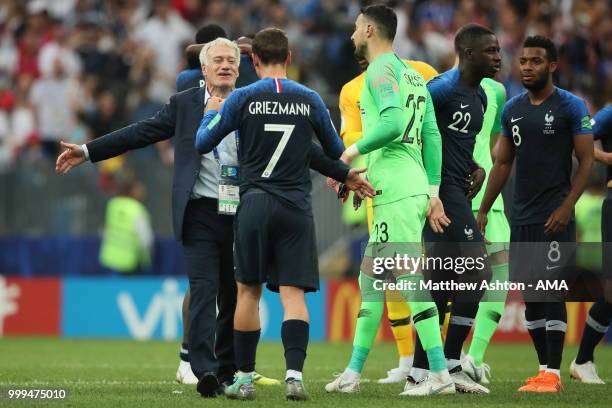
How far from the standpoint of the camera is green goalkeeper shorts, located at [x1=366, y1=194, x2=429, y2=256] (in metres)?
8.70

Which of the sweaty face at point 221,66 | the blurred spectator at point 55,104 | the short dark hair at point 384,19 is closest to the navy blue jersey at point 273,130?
the sweaty face at point 221,66

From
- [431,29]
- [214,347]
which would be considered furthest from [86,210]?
[214,347]

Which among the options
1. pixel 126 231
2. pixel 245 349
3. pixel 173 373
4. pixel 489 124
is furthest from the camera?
pixel 126 231

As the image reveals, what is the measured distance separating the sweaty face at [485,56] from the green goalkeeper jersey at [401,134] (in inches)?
22.9

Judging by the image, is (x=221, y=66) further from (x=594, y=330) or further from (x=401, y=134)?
(x=594, y=330)

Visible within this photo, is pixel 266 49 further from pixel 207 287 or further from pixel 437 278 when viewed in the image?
pixel 437 278

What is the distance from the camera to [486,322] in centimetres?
1030

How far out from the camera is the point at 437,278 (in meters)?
9.38

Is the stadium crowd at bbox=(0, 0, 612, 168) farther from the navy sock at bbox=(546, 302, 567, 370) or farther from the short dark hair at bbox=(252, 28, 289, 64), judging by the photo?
the short dark hair at bbox=(252, 28, 289, 64)

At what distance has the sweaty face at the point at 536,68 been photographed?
9.38 meters

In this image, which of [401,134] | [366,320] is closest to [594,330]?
[366,320]

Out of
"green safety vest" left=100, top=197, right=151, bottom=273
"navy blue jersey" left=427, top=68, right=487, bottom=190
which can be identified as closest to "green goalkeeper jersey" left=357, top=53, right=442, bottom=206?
"navy blue jersey" left=427, top=68, right=487, bottom=190

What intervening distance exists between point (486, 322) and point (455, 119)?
Answer: 194 cm

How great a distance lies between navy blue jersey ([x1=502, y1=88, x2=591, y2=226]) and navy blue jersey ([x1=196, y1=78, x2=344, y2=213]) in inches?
75.8
